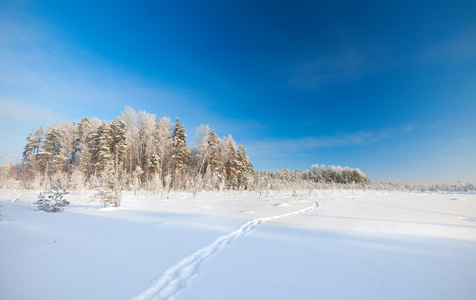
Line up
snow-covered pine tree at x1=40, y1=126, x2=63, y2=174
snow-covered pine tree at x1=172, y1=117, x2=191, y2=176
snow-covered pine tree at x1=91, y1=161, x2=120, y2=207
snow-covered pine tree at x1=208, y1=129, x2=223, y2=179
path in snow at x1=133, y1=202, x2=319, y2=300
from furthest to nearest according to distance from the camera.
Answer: snow-covered pine tree at x1=208, y1=129, x2=223, y2=179, snow-covered pine tree at x1=40, y1=126, x2=63, y2=174, snow-covered pine tree at x1=172, y1=117, x2=191, y2=176, snow-covered pine tree at x1=91, y1=161, x2=120, y2=207, path in snow at x1=133, y1=202, x2=319, y2=300

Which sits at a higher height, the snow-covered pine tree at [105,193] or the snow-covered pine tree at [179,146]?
the snow-covered pine tree at [179,146]

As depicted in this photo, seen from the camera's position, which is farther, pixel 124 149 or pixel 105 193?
pixel 124 149

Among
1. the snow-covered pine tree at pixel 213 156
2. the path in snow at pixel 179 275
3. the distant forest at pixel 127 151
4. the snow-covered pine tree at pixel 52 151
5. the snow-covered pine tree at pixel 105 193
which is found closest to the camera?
the path in snow at pixel 179 275

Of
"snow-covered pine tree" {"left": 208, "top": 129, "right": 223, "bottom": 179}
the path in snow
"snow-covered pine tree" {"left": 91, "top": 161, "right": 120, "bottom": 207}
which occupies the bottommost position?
the path in snow

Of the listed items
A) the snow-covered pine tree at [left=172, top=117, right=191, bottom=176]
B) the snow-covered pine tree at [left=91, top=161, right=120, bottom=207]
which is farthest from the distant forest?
the snow-covered pine tree at [left=91, top=161, right=120, bottom=207]

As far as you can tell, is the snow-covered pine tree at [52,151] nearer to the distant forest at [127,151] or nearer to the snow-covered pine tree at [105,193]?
the distant forest at [127,151]

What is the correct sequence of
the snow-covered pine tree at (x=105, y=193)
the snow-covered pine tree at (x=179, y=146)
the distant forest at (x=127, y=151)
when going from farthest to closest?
the snow-covered pine tree at (x=179, y=146) → the distant forest at (x=127, y=151) → the snow-covered pine tree at (x=105, y=193)

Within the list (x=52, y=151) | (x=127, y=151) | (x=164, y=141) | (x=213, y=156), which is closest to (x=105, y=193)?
(x=164, y=141)

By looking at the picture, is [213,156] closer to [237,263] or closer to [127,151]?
[127,151]

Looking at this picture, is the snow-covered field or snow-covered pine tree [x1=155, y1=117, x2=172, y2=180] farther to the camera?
snow-covered pine tree [x1=155, y1=117, x2=172, y2=180]

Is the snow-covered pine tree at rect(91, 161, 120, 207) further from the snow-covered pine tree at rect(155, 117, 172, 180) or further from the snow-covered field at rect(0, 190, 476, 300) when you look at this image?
the snow-covered pine tree at rect(155, 117, 172, 180)

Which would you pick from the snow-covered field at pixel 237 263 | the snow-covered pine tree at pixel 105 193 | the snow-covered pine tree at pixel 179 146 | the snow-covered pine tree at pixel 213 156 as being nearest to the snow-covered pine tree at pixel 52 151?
the snow-covered pine tree at pixel 179 146

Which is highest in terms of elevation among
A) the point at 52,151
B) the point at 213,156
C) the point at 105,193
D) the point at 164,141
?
the point at 164,141

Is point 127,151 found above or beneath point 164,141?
beneath
